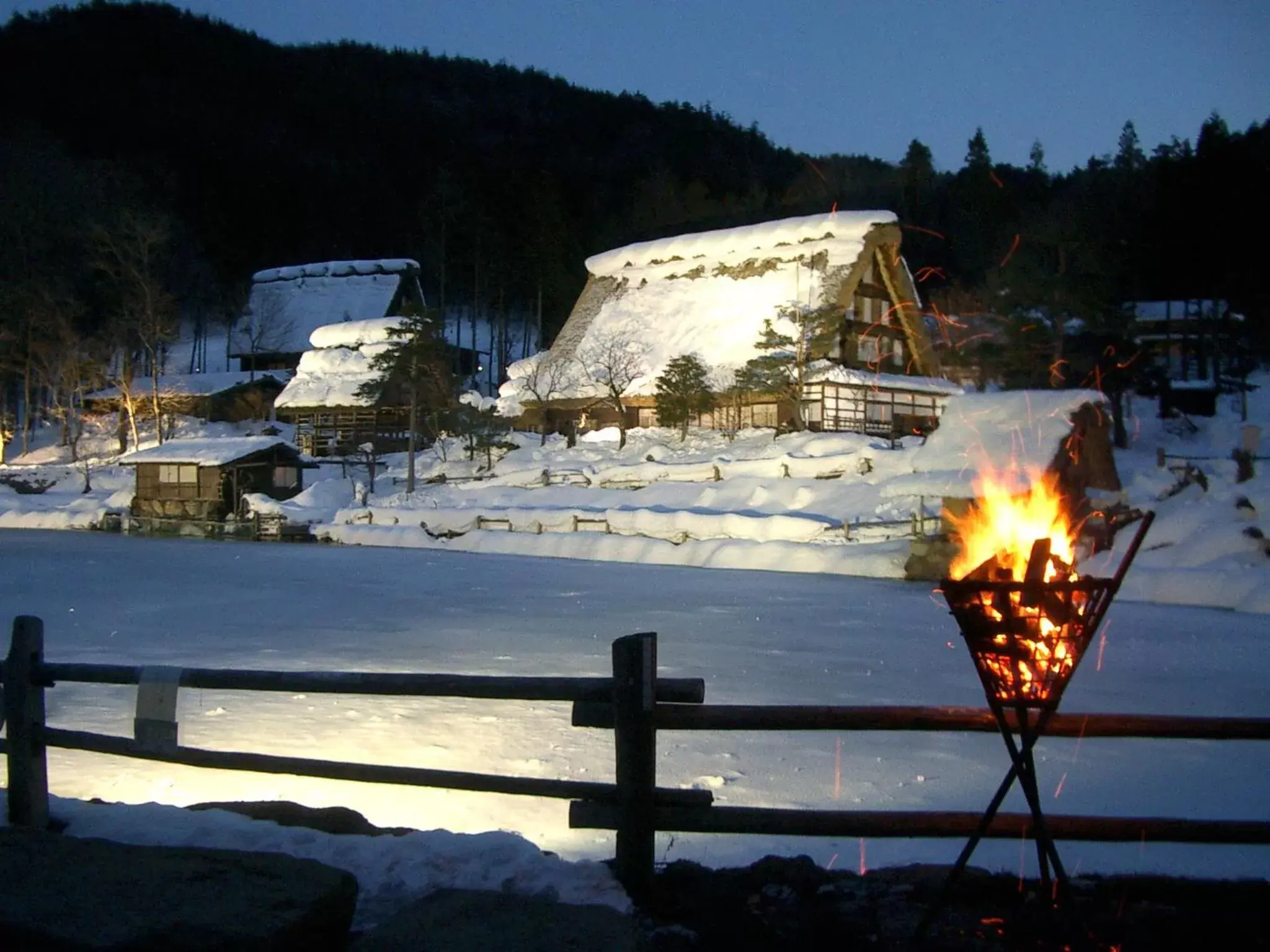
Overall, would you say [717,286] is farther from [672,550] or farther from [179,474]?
[179,474]

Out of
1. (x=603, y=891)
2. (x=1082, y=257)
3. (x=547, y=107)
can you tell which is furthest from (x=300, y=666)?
(x=547, y=107)

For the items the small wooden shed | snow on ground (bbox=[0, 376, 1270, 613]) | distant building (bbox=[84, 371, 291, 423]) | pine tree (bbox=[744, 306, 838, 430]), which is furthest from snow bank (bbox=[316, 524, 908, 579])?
distant building (bbox=[84, 371, 291, 423])

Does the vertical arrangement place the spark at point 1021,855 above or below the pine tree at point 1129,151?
below

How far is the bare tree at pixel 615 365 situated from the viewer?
35219mm

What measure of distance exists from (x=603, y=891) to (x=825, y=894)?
2.56ft

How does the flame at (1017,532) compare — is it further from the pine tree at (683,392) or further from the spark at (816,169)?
the spark at (816,169)

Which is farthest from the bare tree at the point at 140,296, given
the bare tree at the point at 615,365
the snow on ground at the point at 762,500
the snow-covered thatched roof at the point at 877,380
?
the snow-covered thatched roof at the point at 877,380

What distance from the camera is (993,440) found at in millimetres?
20375

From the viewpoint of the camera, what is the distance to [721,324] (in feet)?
119

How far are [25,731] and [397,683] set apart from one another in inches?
66.1

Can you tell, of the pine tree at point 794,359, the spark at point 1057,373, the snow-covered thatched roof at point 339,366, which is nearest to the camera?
the spark at point 1057,373

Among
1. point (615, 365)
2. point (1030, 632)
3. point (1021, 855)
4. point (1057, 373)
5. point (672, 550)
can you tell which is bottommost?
point (1021, 855)

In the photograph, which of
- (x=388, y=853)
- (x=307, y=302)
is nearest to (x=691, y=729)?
(x=388, y=853)

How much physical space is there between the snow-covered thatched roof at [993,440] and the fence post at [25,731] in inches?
643
